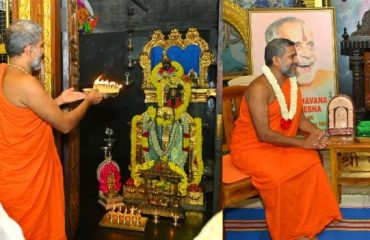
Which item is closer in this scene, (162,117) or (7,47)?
(7,47)

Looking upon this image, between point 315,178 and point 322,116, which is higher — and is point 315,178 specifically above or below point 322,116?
below

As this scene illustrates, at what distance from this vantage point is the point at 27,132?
3.33m

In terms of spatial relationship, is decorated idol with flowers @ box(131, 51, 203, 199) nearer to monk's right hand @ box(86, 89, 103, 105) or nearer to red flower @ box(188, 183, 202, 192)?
red flower @ box(188, 183, 202, 192)

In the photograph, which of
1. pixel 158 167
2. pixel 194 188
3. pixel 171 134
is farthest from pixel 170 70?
pixel 194 188

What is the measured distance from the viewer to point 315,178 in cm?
409

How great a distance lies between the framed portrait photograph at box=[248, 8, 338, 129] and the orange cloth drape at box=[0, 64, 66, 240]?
3.63 metres

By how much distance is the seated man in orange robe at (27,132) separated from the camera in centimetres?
324

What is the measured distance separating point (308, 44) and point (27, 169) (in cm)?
428

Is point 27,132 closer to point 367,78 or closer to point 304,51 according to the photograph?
point 304,51

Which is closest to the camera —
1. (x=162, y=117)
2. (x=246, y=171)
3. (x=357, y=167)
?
(x=246, y=171)

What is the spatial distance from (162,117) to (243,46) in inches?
98.7

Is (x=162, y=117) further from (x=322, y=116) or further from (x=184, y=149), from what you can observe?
(x=322, y=116)

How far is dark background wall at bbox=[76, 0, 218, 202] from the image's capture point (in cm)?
536

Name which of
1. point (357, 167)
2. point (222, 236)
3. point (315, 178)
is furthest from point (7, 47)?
point (357, 167)
